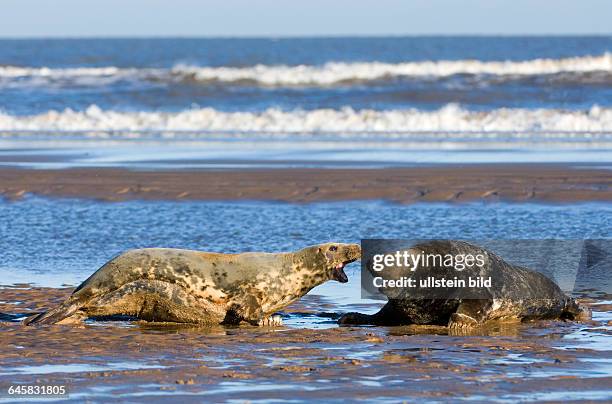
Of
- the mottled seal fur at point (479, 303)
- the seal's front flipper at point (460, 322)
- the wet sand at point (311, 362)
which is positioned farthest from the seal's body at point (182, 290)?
the seal's front flipper at point (460, 322)

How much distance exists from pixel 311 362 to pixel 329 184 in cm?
828

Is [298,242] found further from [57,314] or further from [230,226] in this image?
[57,314]

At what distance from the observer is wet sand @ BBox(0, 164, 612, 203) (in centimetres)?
1340

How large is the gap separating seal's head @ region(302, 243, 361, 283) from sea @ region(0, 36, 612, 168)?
29.3ft

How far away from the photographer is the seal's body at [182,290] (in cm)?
714

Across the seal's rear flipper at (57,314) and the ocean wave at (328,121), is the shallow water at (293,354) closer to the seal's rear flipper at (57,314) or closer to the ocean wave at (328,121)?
the seal's rear flipper at (57,314)

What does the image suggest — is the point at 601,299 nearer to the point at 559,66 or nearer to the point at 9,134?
the point at 9,134

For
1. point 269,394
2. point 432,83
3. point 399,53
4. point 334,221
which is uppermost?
point 399,53

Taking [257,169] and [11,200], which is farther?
[257,169]

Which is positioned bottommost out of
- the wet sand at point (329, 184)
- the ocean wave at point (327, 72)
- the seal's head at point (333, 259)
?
the seal's head at point (333, 259)

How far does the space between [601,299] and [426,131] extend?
15.4 metres

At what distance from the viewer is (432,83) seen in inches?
1356

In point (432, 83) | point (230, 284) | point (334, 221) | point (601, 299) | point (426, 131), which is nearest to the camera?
point (230, 284)

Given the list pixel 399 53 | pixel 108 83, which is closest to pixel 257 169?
pixel 108 83
